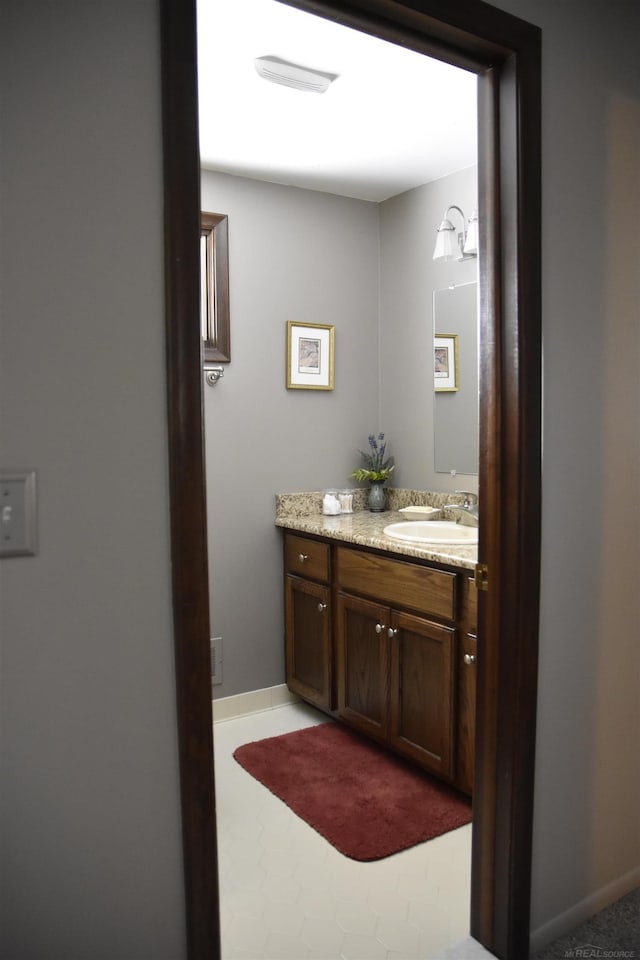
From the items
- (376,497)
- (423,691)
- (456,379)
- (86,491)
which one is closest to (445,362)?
(456,379)

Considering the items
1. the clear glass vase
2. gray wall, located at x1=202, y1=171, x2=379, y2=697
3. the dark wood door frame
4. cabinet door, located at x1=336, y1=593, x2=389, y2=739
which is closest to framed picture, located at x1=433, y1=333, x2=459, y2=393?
gray wall, located at x1=202, y1=171, x2=379, y2=697

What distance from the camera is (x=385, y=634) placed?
2.69m

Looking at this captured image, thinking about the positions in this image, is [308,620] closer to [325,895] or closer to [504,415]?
[325,895]

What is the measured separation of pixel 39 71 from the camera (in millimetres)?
1026

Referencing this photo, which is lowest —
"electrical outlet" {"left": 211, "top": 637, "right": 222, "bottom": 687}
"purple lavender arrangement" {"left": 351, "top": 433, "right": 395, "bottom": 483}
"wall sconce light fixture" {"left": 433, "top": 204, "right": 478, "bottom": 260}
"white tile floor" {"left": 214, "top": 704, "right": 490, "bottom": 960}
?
"white tile floor" {"left": 214, "top": 704, "right": 490, "bottom": 960}

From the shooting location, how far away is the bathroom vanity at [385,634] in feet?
7.83

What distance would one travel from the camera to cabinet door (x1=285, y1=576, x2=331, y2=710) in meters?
3.05

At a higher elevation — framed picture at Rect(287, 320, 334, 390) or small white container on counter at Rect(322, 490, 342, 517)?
framed picture at Rect(287, 320, 334, 390)

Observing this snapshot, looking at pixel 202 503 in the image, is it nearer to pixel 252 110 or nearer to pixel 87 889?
pixel 87 889

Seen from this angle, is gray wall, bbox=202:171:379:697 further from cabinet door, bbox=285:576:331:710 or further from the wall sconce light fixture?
the wall sconce light fixture

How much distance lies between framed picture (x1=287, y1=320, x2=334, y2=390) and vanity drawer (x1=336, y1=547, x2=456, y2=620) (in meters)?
0.89

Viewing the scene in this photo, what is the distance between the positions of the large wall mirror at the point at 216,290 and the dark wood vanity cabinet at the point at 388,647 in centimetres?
89

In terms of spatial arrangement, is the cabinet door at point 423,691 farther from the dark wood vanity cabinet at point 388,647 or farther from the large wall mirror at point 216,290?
the large wall mirror at point 216,290

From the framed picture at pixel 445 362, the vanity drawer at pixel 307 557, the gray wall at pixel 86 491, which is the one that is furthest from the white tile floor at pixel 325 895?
the framed picture at pixel 445 362
